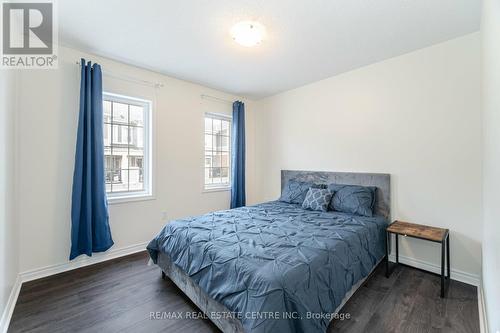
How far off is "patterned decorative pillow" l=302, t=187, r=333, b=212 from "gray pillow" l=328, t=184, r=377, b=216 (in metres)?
0.10

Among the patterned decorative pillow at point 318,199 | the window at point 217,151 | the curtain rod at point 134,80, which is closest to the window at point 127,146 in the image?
the curtain rod at point 134,80

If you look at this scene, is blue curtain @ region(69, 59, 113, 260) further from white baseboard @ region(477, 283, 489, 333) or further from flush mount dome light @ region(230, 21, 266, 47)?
white baseboard @ region(477, 283, 489, 333)

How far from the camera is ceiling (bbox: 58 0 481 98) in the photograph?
1.88 metres

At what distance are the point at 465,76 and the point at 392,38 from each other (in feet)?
2.72

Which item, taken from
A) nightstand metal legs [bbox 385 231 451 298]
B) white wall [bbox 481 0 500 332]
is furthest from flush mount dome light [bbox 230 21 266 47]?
nightstand metal legs [bbox 385 231 451 298]

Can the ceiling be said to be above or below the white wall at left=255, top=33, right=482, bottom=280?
above

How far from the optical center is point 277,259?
1.52 metres

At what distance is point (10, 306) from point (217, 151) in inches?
123

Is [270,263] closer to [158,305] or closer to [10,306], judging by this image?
[158,305]

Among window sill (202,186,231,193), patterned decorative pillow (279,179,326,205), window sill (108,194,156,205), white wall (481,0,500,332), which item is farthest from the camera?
window sill (202,186,231,193)

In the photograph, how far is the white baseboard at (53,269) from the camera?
5.55 ft

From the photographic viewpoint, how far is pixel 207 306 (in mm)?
1682

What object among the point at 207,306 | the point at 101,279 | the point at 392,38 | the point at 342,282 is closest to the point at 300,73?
the point at 392,38

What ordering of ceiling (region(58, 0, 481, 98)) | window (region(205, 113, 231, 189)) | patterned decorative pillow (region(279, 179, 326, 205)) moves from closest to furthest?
ceiling (region(58, 0, 481, 98))
patterned decorative pillow (region(279, 179, 326, 205))
window (region(205, 113, 231, 189))
